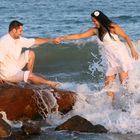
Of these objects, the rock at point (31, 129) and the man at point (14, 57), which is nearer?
the rock at point (31, 129)

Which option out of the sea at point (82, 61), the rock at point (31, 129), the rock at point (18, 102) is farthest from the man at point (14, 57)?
the rock at point (31, 129)

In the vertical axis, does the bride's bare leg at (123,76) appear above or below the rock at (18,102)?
above

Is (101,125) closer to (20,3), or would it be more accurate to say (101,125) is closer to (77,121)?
(77,121)

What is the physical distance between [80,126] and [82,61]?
8942 mm

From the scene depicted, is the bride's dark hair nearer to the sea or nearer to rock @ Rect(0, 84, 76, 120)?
the sea

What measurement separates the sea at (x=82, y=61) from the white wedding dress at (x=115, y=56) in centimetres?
33

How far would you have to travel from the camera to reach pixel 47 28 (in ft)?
80.3

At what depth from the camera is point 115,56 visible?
9688mm

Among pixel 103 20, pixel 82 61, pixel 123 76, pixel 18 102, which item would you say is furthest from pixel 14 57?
pixel 82 61

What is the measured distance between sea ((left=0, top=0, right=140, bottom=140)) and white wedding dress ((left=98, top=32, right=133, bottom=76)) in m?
0.33

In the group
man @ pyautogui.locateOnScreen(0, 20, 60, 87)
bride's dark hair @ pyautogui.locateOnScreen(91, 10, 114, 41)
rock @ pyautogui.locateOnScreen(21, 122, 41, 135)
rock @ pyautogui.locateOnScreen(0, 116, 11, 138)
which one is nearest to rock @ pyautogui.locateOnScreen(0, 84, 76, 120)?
man @ pyautogui.locateOnScreen(0, 20, 60, 87)

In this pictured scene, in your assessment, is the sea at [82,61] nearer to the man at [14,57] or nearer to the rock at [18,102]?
the rock at [18,102]

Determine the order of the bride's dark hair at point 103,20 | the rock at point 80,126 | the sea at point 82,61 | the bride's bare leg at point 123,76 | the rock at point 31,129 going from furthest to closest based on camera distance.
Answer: the bride's bare leg at point 123,76, the bride's dark hair at point 103,20, the sea at point 82,61, the rock at point 80,126, the rock at point 31,129

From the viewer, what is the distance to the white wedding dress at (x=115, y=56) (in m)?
9.67
